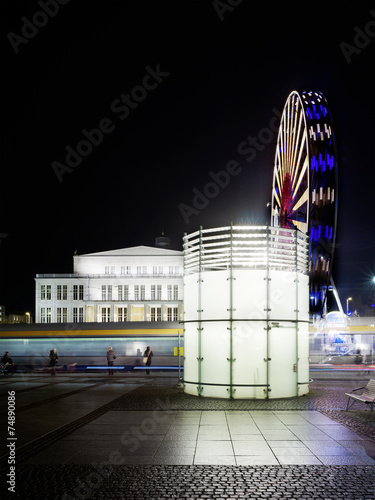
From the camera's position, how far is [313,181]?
26484 mm

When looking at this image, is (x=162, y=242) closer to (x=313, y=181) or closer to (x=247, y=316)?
(x=313, y=181)

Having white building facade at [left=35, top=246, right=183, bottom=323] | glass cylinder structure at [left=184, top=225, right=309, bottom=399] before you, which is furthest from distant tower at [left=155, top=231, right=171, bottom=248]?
glass cylinder structure at [left=184, top=225, right=309, bottom=399]

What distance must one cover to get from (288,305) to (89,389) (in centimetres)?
878

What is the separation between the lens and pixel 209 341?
17.9 m


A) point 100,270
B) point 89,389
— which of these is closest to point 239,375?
point 89,389

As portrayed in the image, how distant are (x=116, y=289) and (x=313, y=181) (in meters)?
79.6

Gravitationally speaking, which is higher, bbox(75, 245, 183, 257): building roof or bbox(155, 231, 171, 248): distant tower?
bbox(155, 231, 171, 248): distant tower

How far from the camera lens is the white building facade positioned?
101 meters

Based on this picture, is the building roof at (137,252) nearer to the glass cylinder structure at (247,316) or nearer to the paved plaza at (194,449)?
the glass cylinder structure at (247,316)

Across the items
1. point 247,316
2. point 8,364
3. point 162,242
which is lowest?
point 8,364

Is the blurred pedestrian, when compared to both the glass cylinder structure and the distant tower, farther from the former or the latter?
the distant tower

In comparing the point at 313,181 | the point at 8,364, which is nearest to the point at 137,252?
the point at 8,364

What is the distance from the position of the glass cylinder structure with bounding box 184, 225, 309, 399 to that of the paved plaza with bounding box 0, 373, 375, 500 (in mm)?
893

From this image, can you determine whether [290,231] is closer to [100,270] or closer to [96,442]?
[96,442]
